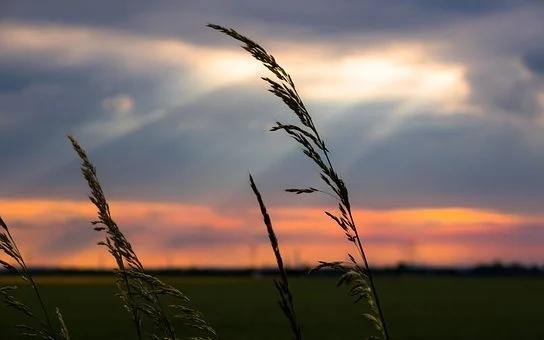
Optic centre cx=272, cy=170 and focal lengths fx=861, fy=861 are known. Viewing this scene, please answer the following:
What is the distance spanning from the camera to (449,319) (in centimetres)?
3794

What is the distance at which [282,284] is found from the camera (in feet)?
7.22

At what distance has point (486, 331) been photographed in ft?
100

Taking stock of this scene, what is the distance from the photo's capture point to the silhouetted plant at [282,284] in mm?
2193

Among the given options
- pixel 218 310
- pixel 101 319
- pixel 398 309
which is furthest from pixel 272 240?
pixel 398 309

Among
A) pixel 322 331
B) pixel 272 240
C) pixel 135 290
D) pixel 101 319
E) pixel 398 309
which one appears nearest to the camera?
pixel 272 240

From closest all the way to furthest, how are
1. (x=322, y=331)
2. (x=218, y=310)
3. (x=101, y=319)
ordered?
(x=322, y=331), (x=101, y=319), (x=218, y=310)

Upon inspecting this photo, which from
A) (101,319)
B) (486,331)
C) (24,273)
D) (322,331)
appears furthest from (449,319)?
(24,273)

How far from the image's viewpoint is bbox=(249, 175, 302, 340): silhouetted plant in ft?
7.20

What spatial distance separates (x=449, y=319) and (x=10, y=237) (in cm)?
3635

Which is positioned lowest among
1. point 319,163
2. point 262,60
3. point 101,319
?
point 101,319

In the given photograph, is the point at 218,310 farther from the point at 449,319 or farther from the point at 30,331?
the point at 30,331

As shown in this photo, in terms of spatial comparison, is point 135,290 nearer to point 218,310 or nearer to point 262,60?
point 262,60

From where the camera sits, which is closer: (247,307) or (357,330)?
(357,330)

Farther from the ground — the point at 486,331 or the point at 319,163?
the point at 319,163
